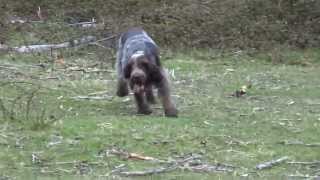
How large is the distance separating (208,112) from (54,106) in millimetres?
2259

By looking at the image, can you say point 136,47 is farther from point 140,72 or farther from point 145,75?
point 140,72

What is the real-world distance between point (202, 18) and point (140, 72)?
11988 mm

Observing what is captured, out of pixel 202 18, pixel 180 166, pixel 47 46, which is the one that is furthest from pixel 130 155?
pixel 202 18

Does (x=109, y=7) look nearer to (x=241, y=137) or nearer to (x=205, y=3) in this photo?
(x=205, y=3)

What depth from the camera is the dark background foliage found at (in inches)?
861

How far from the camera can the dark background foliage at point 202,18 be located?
21875mm

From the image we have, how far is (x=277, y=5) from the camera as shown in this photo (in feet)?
76.9

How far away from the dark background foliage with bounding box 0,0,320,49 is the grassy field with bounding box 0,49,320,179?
390cm

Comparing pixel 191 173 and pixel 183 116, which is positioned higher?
pixel 191 173

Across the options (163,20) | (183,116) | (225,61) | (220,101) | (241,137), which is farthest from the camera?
(163,20)

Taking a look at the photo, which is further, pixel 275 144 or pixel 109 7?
pixel 109 7

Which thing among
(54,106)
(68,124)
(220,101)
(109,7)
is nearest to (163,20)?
(109,7)

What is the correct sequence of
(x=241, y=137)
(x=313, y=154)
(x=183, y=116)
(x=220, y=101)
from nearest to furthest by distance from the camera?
(x=313, y=154), (x=241, y=137), (x=183, y=116), (x=220, y=101)

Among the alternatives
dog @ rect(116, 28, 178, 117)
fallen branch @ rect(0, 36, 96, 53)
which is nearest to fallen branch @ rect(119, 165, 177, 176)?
dog @ rect(116, 28, 178, 117)
